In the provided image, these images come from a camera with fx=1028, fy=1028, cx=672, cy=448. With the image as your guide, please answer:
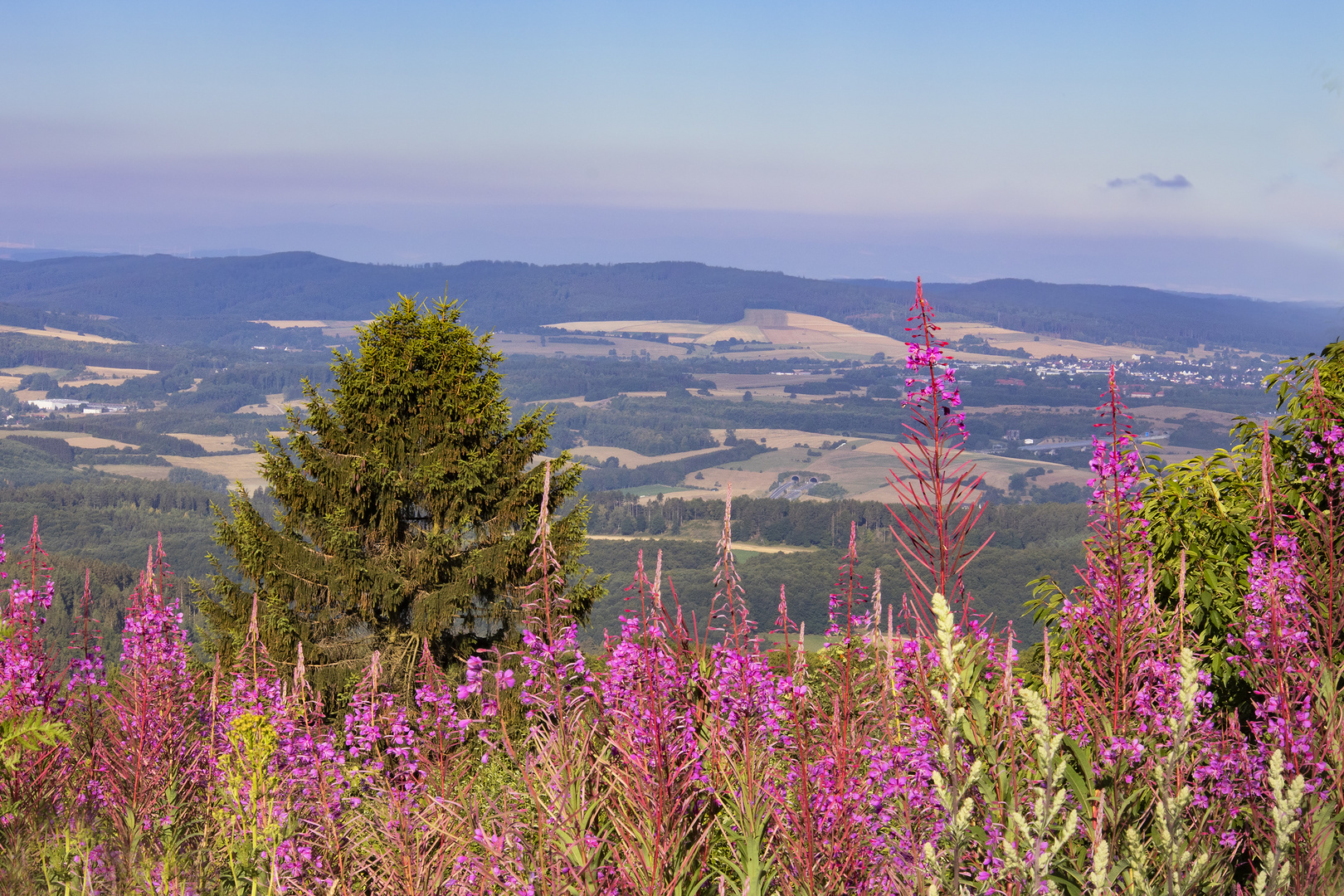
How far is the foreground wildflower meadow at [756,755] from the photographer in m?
3.27

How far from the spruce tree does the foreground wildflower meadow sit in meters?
14.5

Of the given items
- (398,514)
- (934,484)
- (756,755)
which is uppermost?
(934,484)

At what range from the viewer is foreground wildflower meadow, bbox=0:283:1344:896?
3271mm

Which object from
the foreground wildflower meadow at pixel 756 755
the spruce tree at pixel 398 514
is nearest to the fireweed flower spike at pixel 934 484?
the foreground wildflower meadow at pixel 756 755

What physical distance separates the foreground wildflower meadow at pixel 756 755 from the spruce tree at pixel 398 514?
14.5 m

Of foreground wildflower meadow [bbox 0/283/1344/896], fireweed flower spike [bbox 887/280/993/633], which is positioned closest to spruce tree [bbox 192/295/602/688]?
foreground wildflower meadow [bbox 0/283/1344/896]

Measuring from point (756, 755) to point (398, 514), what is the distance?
18095 mm

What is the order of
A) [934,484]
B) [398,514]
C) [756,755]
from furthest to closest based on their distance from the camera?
[398,514], [756,755], [934,484]

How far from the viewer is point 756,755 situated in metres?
4.11

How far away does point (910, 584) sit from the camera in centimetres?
371

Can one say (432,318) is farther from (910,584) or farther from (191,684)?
(910,584)

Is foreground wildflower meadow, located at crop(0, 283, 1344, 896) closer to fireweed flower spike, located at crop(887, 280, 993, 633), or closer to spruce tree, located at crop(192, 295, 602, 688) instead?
fireweed flower spike, located at crop(887, 280, 993, 633)

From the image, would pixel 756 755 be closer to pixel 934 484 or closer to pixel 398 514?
pixel 934 484

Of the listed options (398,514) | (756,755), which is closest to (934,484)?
(756,755)
